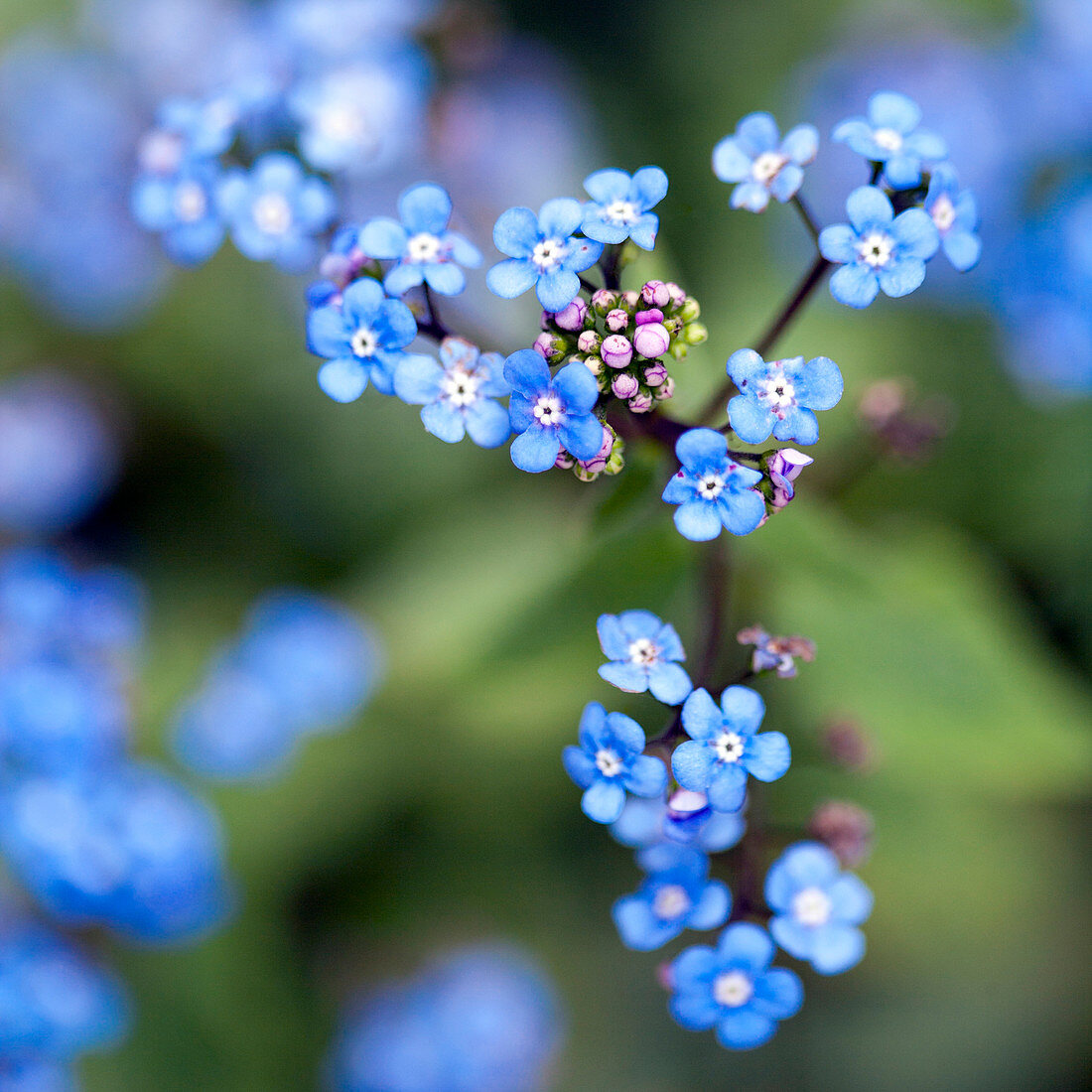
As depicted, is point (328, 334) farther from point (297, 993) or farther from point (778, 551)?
point (297, 993)

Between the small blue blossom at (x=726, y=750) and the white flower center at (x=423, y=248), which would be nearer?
the small blue blossom at (x=726, y=750)

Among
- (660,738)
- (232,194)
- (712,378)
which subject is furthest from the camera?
Result: (712,378)

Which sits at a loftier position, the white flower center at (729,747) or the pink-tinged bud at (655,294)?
the pink-tinged bud at (655,294)

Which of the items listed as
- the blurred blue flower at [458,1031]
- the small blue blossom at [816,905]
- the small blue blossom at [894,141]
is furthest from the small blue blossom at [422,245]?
the blurred blue flower at [458,1031]

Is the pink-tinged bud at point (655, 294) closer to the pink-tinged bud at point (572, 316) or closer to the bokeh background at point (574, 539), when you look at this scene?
the pink-tinged bud at point (572, 316)

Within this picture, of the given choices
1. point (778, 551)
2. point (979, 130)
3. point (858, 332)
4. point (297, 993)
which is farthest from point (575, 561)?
point (979, 130)

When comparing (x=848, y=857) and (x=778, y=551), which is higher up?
(x=778, y=551)

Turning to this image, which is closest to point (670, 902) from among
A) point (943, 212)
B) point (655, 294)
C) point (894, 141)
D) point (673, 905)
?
point (673, 905)
